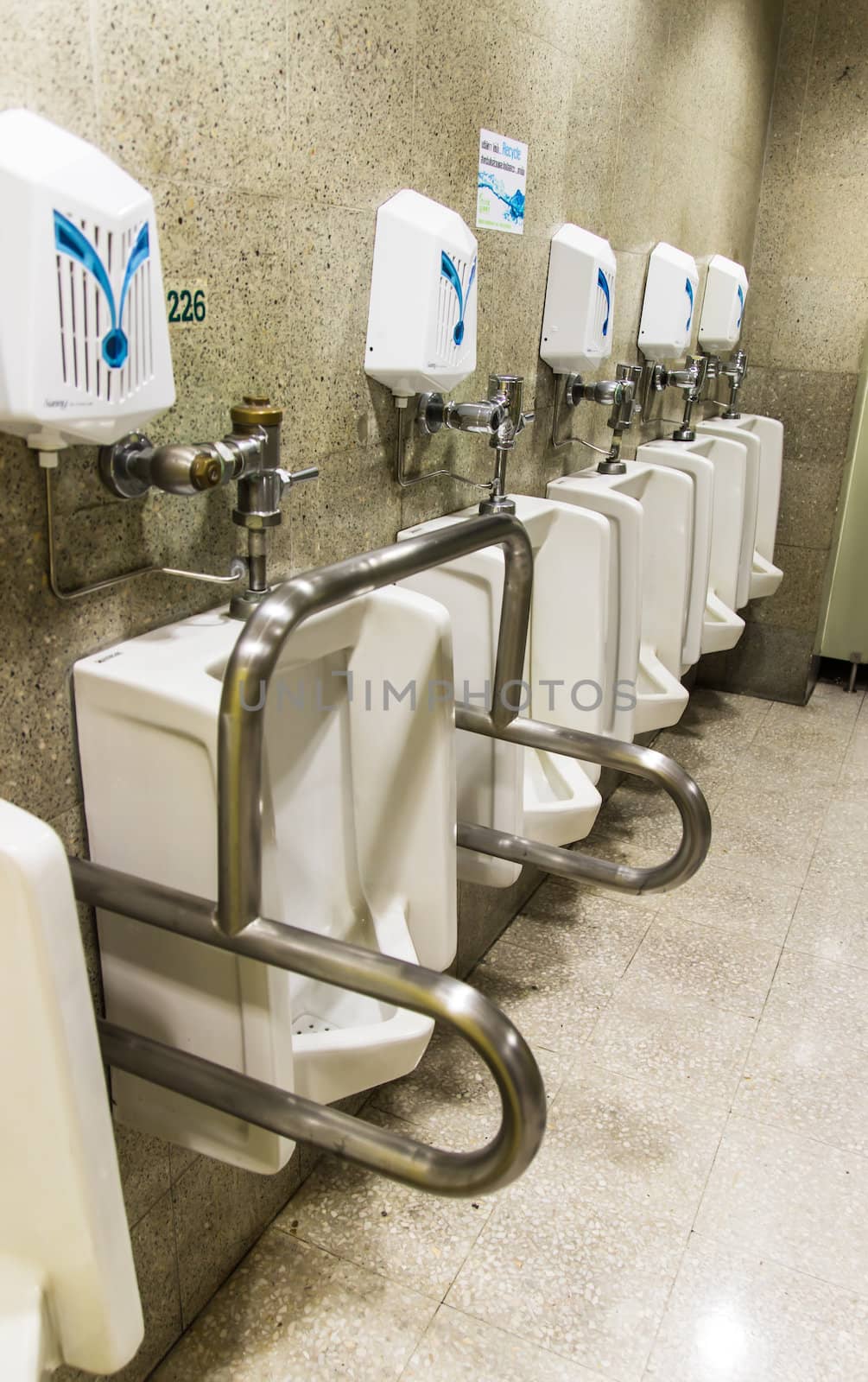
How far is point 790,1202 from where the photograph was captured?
63.1 inches

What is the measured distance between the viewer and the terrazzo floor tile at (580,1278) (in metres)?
1.38

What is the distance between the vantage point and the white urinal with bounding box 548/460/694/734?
2.24 metres

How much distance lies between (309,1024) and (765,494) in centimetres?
255

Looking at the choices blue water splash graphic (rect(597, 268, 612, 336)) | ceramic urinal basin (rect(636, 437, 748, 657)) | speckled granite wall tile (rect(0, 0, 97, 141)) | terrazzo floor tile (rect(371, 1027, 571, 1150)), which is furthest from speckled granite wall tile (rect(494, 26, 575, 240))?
terrazzo floor tile (rect(371, 1027, 571, 1150))

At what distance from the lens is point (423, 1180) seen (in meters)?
0.84

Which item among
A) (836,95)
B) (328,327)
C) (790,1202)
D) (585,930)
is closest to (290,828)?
(328,327)

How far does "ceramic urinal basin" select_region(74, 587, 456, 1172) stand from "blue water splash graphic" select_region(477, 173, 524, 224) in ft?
2.54

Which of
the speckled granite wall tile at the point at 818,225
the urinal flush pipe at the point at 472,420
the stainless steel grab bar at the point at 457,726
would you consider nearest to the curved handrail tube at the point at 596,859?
the stainless steel grab bar at the point at 457,726

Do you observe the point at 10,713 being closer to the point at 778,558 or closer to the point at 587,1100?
the point at 587,1100

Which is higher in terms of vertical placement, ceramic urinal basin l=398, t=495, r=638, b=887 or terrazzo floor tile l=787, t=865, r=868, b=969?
ceramic urinal basin l=398, t=495, r=638, b=887

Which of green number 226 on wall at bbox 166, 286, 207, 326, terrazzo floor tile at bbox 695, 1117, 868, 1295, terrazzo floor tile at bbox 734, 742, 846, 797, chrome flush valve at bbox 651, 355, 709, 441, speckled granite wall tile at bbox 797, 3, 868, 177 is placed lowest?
terrazzo floor tile at bbox 695, 1117, 868, 1295

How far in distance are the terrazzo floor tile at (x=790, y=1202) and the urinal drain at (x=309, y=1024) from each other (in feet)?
2.30

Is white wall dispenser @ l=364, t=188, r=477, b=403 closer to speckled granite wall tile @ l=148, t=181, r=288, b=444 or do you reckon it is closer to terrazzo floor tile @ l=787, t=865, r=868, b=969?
speckled granite wall tile @ l=148, t=181, r=288, b=444

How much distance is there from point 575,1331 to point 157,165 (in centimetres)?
150
